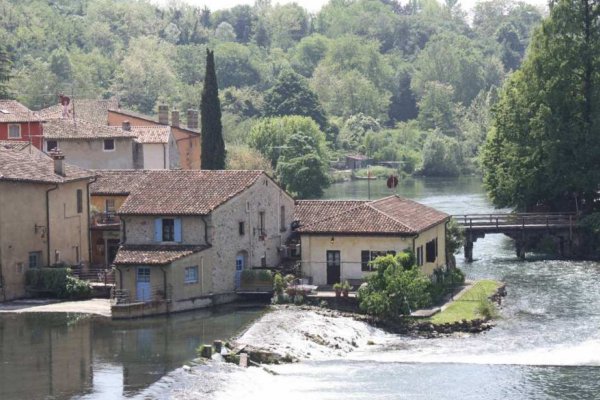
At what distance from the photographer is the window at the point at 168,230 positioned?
6985 centimetres

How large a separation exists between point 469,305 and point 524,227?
2344cm

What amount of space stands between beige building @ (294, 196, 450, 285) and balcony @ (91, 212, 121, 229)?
10.3 meters

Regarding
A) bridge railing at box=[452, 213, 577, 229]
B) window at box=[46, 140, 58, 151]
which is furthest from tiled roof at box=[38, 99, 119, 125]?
bridge railing at box=[452, 213, 577, 229]

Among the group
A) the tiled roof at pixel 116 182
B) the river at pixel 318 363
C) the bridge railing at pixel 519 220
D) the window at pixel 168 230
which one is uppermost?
the tiled roof at pixel 116 182

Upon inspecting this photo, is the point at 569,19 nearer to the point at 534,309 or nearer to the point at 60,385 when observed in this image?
the point at 534,309

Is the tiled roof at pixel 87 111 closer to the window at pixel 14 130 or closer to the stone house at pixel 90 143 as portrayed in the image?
the stone house at pixel 90 143

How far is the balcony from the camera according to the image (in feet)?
254

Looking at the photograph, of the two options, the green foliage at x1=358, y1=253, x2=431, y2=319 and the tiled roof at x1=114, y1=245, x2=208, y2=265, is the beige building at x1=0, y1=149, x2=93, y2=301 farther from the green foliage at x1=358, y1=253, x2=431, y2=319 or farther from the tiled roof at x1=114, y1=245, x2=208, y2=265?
the green foliage at x1=358, y1=253, x2=431, y2=319

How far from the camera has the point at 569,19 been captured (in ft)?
317

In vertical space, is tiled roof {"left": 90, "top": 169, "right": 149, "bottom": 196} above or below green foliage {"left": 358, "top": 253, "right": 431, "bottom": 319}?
above

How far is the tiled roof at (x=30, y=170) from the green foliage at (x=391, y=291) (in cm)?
1636

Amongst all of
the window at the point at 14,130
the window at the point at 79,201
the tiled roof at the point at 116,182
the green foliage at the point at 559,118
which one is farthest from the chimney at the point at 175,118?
the window at the point at 79,201

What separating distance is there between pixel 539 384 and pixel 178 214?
825 inches

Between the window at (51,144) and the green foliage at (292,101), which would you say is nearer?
the window at (51,144)
